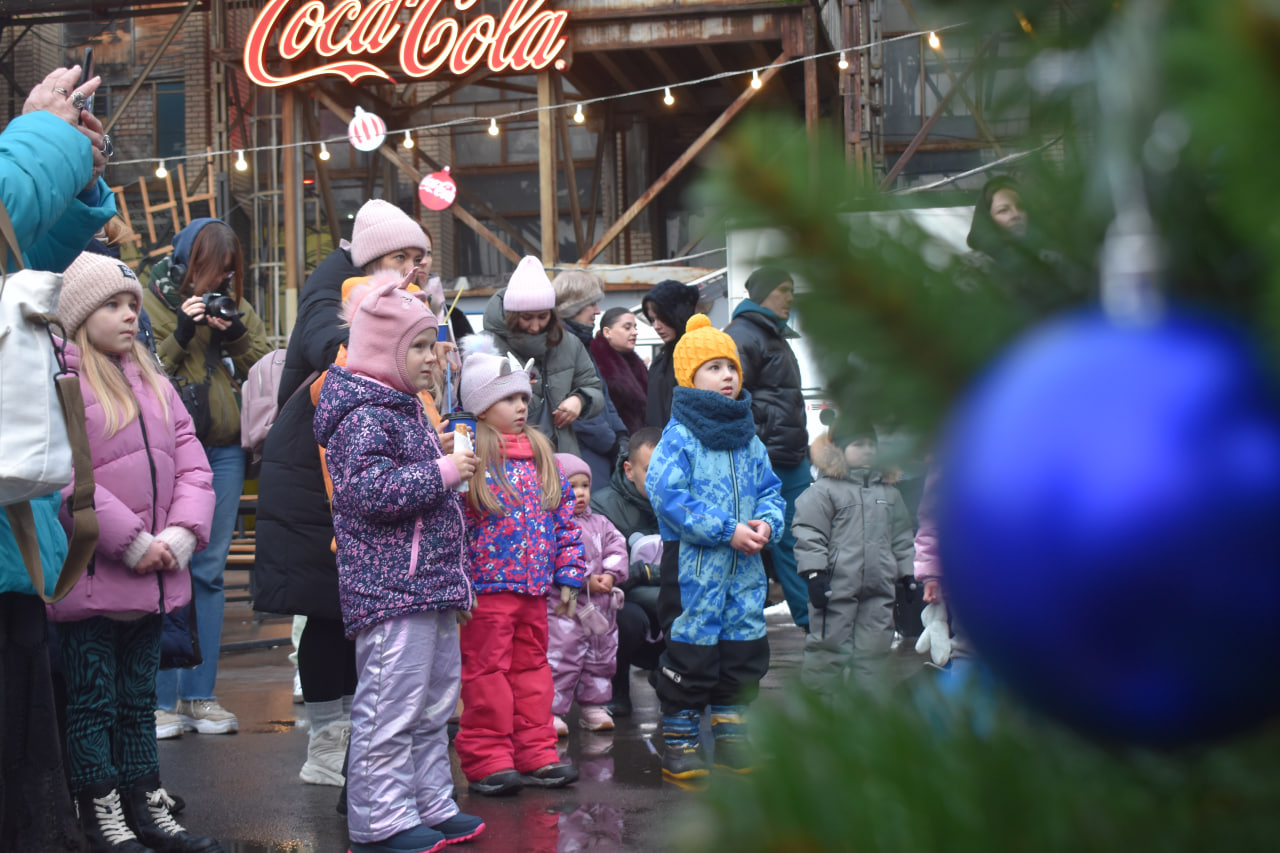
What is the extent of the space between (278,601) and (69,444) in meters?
1.54

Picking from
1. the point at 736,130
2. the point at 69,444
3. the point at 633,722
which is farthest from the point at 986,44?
the point at 633,722

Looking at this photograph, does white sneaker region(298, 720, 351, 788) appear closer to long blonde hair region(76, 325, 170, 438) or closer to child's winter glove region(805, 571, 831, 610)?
long blonde hair region(76, 325, 170, 438)

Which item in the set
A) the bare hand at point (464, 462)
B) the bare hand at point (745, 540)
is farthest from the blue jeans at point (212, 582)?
the bare hand at point (745, 540)

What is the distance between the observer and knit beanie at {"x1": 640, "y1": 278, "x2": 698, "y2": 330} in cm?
625

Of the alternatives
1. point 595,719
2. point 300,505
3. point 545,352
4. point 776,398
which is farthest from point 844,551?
point 300,505

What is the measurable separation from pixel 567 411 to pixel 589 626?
1045 mm

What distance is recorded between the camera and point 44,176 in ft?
7.82

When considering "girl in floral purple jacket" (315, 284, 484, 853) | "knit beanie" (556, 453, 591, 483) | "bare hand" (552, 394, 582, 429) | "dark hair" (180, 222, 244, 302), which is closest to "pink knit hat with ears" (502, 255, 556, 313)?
"bare hand" (552, 394, 582, 429)

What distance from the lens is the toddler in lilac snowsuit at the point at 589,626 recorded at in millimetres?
5023

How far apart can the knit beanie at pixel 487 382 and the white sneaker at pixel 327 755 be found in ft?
3.83

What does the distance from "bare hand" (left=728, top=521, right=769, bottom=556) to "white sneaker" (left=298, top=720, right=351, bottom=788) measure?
1455mm

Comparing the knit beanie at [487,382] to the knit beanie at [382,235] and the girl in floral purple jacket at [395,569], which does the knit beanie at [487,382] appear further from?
the girl in floral purple jacket at [395,569]

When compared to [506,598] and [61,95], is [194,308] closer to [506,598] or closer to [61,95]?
[506,598]

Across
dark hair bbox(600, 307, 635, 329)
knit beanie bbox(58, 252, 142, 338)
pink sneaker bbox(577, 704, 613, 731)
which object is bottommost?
pink sneaker bbox(577, 704, 613, 731)
